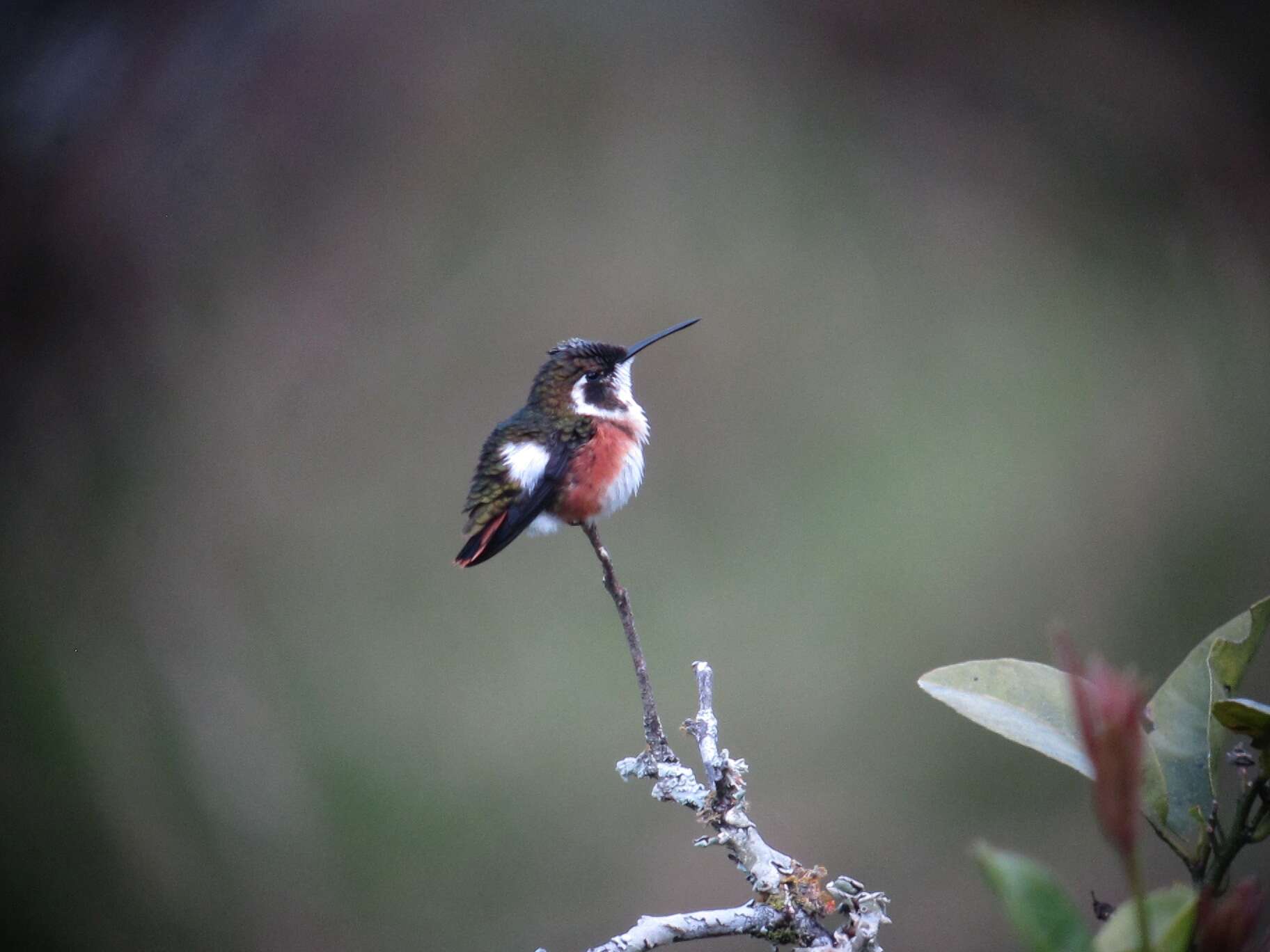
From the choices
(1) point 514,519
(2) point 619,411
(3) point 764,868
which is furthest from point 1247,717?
(2) point 619,411

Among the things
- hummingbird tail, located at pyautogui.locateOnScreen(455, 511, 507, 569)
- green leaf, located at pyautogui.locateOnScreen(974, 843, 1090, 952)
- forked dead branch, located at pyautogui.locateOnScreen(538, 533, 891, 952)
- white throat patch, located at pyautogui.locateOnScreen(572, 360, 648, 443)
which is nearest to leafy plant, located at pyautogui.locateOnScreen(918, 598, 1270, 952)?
green leaf, located at pyautogui.locateOnScreen(974, 843, 1090, 952)

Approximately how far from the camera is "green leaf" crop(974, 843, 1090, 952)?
330mm

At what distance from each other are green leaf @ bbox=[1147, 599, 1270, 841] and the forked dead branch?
0.22 meters

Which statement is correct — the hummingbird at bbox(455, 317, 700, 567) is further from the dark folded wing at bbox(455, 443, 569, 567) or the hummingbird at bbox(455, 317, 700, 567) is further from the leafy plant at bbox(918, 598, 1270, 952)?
the leafy plant at bbox(918, 598, 1270, 952)

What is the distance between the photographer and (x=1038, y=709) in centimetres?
59

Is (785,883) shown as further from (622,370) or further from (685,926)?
(622,370)

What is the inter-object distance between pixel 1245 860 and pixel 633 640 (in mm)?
2012

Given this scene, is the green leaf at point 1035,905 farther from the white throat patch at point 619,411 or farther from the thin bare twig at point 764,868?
the white throat patch at point 619,411

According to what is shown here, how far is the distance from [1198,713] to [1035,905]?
0.36 meters

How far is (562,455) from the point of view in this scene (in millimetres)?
1214

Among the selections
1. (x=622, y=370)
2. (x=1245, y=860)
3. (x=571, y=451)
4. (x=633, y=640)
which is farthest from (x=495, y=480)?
(x=1245, y=860)

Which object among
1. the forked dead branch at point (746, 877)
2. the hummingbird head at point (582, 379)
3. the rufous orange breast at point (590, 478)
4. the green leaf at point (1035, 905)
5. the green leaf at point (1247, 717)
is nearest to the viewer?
the green leaf at point (1035, 905)

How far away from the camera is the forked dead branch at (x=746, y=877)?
66 cm

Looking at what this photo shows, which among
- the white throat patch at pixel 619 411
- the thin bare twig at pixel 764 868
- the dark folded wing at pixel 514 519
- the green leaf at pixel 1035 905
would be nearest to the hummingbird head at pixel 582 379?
the white throat patch at pixel 619 411
